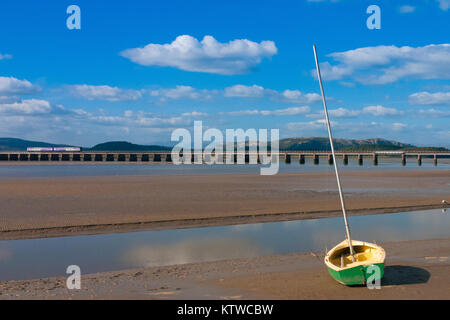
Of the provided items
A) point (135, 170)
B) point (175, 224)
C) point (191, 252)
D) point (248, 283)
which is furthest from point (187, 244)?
point (135, 170)

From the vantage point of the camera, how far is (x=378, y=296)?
31.6 ft

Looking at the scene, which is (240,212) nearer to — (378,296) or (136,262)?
(136,262)

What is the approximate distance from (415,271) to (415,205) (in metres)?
14.9

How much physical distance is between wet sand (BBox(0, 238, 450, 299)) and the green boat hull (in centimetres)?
20

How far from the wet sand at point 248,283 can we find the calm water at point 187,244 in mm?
1078

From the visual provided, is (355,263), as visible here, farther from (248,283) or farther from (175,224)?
(175,224)

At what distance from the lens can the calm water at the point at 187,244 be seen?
12.7m

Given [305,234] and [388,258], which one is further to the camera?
[305,234]

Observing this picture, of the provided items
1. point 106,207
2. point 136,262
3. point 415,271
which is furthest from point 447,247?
point 106,207

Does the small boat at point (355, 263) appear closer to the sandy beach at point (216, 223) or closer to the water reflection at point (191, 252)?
the sandy beach at point (216, 223)

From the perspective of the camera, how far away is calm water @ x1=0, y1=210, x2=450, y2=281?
41.7 feet

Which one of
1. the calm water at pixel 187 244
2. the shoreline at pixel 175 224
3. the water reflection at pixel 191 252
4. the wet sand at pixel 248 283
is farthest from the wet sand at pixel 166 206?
the wet sand at pixel 248 283

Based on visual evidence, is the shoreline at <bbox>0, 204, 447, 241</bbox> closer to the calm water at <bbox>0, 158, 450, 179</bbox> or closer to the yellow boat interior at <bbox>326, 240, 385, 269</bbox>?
the yellow boat interior at <bbox>326, 240, 385, 269</bbox>
